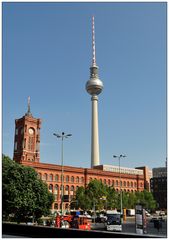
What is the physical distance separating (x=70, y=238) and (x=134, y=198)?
3287 inches

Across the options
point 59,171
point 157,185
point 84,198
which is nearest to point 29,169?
point 84,198

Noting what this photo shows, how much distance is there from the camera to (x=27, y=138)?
112125 mm

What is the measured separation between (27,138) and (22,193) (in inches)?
2833

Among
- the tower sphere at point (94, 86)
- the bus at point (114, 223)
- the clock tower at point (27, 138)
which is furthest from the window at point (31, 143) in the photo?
the bus at point (114, 223)

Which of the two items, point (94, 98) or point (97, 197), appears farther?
point (94, 98)

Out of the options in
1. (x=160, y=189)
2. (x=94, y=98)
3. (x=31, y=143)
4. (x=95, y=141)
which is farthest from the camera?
(x=160, y=189)

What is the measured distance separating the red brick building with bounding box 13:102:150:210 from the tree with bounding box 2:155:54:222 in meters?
47.9

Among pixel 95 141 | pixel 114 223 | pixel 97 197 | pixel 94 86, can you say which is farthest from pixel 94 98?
pixel 114 223

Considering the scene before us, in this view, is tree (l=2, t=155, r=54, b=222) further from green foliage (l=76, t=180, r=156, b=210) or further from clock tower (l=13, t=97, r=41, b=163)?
clock tower (l=13, t=97, r=41, b=163)

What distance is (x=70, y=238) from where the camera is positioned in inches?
715

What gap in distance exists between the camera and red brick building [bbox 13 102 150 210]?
9562 centimetres

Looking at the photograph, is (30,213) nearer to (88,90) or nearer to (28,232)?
(28,232)

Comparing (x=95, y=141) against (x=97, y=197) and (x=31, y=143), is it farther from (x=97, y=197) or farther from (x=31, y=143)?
(x=97, y=197)

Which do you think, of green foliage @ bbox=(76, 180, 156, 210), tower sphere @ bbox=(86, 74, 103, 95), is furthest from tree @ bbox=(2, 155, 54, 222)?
tower sphere @ bbox=(86, 74, 103, 95)
